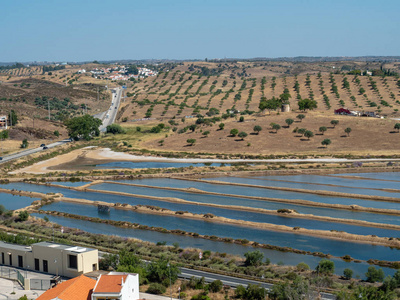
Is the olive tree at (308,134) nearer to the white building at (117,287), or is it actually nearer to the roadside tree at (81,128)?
the roadside tree at (81,128)

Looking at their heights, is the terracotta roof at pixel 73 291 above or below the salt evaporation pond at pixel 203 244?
above

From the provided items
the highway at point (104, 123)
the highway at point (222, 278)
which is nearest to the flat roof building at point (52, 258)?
the highway at point (222, 278)

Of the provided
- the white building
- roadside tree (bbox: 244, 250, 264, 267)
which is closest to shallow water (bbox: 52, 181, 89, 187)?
roadside tree (bbox: 244, 250, 264, 267)

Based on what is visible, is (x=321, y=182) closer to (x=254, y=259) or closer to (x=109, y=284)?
(x=254, y=259)

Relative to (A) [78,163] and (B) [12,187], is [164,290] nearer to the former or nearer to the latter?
(B) [12,187]

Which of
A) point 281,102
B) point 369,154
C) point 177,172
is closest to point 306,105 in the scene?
point 281,102

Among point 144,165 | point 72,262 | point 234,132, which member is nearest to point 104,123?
point 234,132
